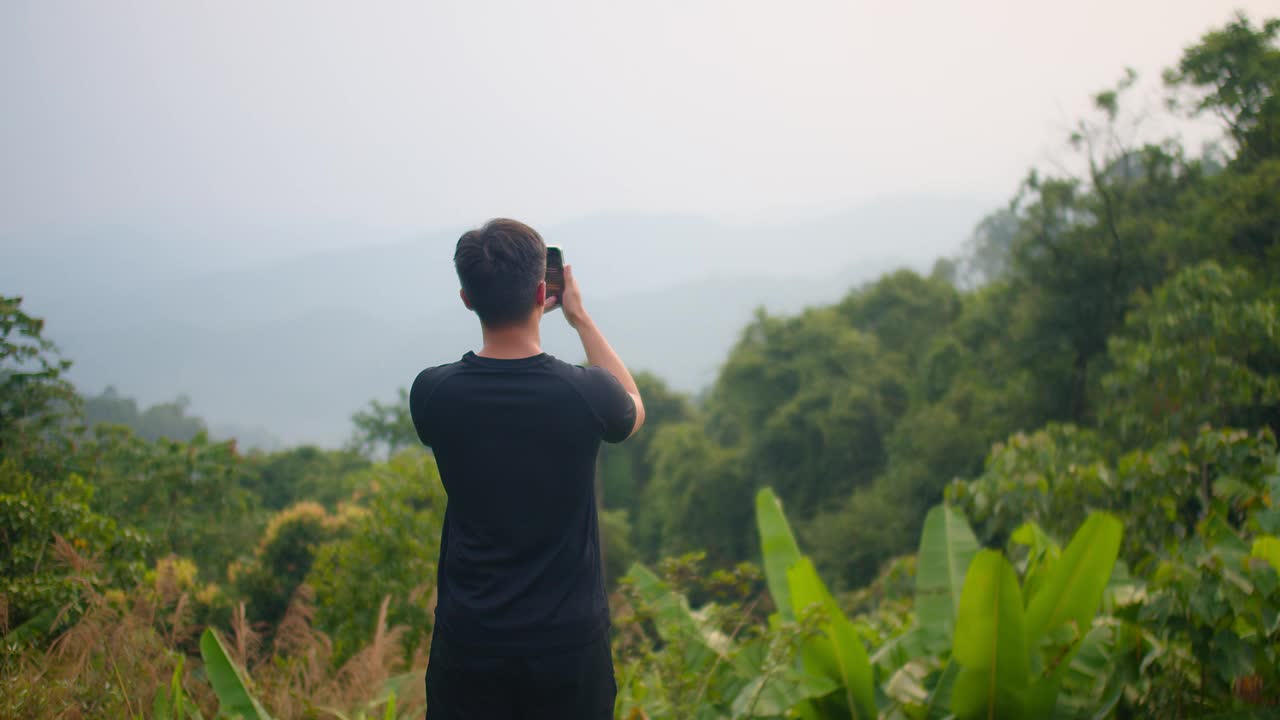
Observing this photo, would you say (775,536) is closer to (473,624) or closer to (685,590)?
(685,590)

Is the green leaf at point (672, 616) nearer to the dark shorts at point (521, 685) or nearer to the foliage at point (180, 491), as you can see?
the dark shorts at point (521, 685)

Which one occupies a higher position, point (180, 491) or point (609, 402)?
point (609, 402)

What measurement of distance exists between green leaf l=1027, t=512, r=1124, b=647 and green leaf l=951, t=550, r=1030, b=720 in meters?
0.24

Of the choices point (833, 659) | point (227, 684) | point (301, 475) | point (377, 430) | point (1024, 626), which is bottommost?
point (301, 475)

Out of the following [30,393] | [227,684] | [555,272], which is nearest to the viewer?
[555,272]

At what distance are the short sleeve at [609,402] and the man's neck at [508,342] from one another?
6.2 inches

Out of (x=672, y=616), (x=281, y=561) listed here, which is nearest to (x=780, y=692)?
(x=672, y=616)

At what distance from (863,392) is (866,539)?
252 inches

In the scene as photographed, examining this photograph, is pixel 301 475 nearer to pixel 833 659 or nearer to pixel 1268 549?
pixel 833 659

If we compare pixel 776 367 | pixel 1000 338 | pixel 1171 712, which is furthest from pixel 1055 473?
pixel 776 367

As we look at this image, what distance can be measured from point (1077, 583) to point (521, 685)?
2.48 metres

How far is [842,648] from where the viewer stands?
3.10 m

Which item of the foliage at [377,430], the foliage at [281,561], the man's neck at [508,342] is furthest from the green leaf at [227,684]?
the foliage at [377,430]

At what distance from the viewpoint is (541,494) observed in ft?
5.50
